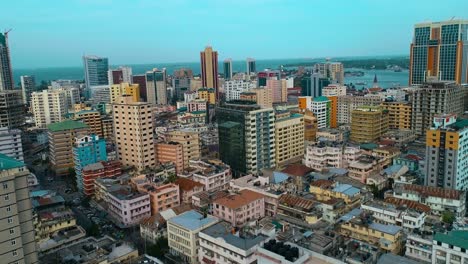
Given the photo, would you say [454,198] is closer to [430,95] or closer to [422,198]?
[422,198]

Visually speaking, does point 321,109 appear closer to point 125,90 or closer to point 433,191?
point 433,191

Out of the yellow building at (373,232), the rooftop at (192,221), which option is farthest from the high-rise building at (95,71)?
the yellow building at (373,232)

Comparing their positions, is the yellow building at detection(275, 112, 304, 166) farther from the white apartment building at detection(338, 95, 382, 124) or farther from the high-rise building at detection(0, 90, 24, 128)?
the high-rise building at detection(0, 90, 24, 128)

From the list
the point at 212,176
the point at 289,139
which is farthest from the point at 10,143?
the point at 289,139

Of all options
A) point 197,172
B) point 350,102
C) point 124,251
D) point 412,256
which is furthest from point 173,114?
point 412,256

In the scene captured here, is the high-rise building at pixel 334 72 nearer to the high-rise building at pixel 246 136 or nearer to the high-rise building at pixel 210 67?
the high-rise building at pixel 210 67
